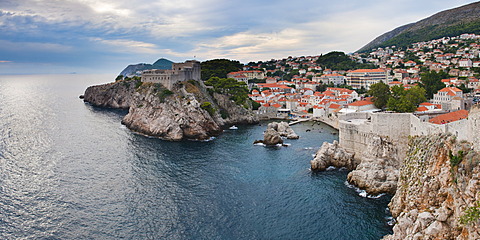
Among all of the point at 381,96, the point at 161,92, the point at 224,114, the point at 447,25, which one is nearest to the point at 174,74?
the point at 161,92

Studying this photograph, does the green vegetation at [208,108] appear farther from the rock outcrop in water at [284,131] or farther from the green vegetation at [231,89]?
the rock outcrop in water at [284,131]

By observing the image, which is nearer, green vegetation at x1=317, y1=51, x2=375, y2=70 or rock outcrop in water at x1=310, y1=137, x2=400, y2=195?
rock outcrop in water at x1=310, y1=137, x2=400, y2=195

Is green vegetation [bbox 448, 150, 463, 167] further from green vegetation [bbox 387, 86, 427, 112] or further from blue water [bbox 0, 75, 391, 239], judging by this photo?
green vegetation [bbox 387, 86, 427, 112]

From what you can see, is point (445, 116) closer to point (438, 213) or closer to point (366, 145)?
point (366, 145)

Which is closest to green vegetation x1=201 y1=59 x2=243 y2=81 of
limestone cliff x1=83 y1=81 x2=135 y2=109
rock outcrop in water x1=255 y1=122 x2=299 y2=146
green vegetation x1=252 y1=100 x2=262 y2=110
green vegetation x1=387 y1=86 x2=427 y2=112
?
green vegetation x1=252 y1=100 x2=262 y2=110

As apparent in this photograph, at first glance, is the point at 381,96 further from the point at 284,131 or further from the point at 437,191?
the point at 437,191
